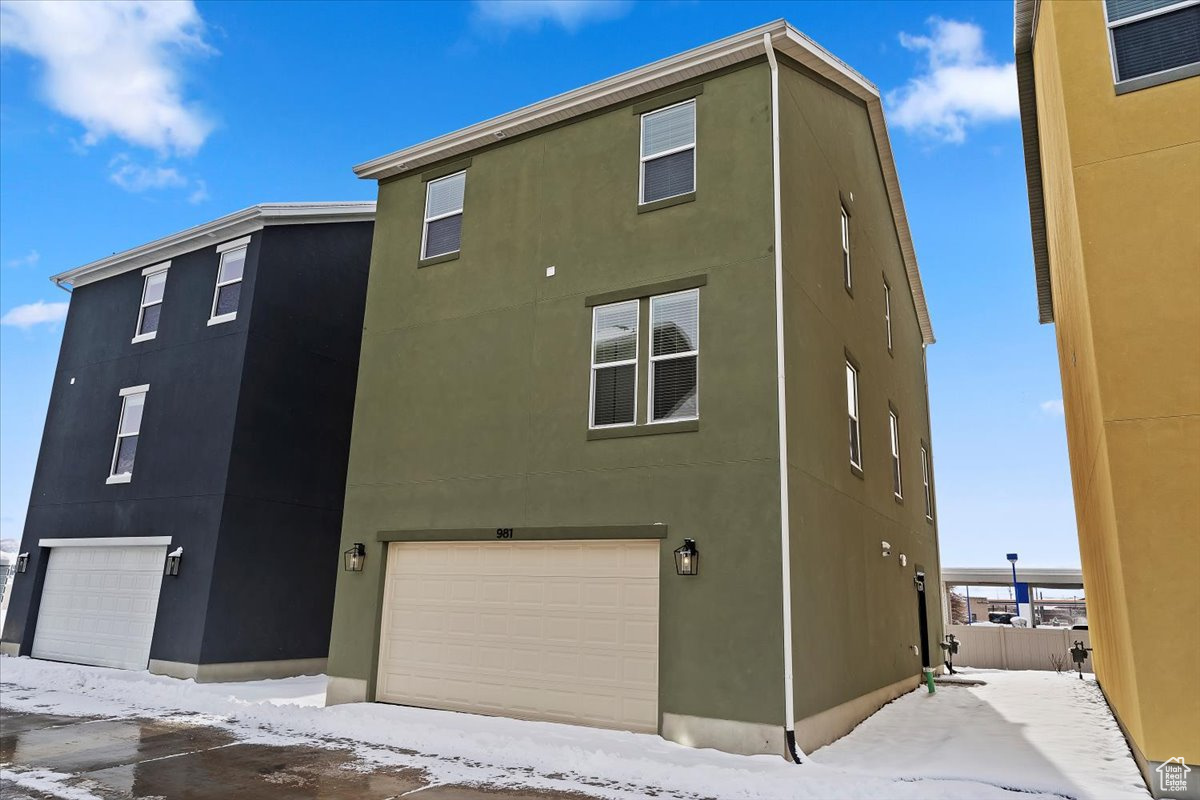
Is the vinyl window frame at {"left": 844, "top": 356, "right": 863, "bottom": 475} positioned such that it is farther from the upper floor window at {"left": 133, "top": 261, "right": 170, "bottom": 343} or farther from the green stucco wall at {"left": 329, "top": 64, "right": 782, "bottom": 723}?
the upper floor window at {"left": 133, "top": 261, "right": 170, "bottom": 343}

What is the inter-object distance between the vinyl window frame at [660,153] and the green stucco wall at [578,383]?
90 millimetres

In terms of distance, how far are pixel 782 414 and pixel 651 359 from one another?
1937 millimetres

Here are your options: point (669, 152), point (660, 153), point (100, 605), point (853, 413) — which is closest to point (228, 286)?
point (100, 605)

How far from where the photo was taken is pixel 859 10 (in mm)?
14844

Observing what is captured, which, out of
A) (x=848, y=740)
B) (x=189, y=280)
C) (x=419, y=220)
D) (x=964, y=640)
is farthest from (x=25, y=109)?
(x=964, y=640)

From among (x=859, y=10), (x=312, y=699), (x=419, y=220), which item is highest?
(x=859, y=10)

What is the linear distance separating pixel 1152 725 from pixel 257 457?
1438cm

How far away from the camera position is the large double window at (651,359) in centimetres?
930

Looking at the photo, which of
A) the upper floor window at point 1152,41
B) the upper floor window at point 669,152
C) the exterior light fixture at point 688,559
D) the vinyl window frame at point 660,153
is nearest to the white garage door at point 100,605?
the exterior light fixture at point 688,559

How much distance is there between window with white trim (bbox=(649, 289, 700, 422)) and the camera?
9.25 m

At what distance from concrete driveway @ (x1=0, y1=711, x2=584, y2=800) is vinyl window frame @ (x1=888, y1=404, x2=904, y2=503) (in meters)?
10.2

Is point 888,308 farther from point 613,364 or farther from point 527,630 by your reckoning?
point 527,630

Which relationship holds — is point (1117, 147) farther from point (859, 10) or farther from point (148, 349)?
point (148, 349)

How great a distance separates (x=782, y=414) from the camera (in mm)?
8453
